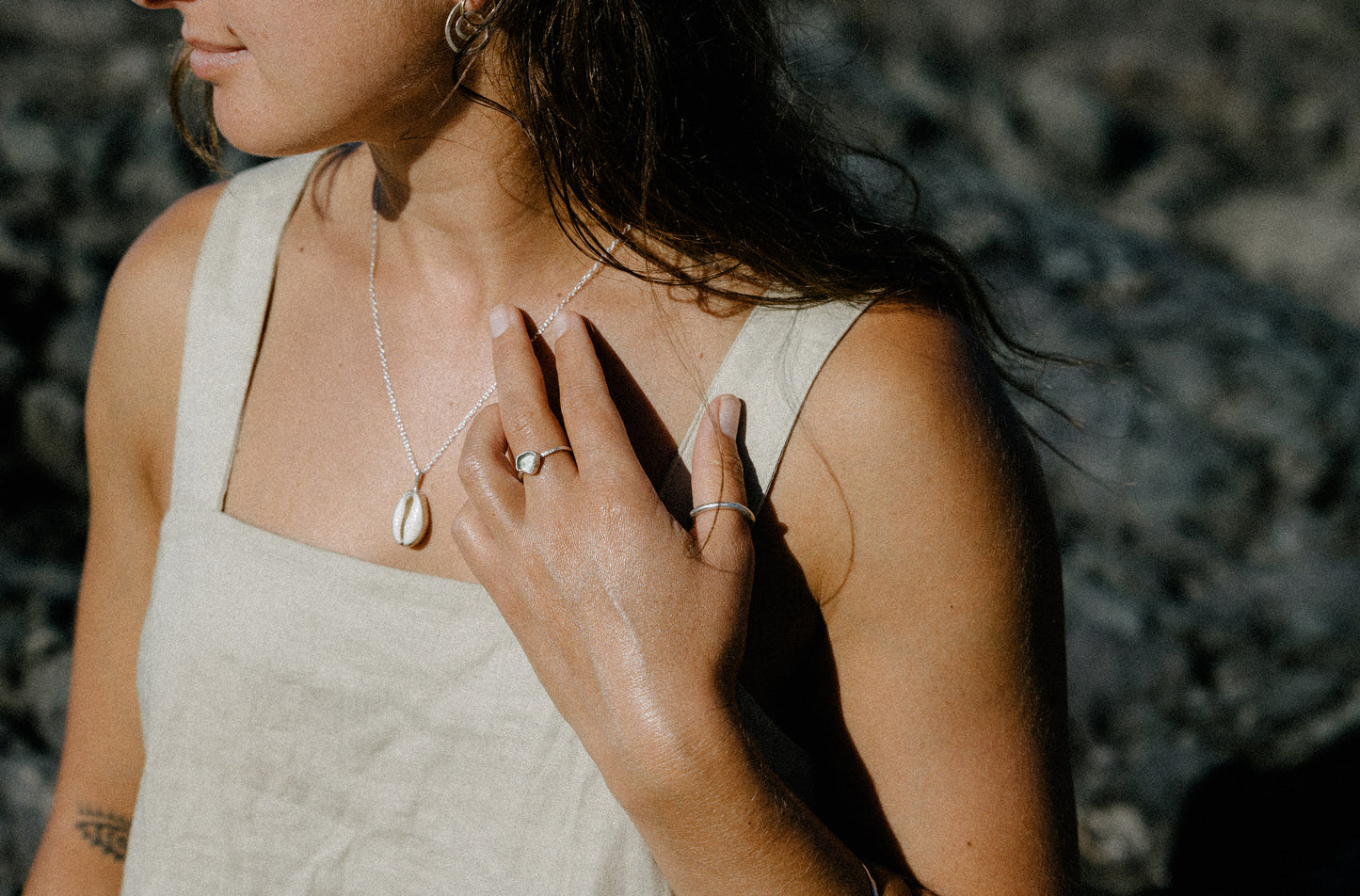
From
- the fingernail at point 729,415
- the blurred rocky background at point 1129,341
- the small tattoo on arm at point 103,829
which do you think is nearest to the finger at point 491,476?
the fingernail at point 729,415

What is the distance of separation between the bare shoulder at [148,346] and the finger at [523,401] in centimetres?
58

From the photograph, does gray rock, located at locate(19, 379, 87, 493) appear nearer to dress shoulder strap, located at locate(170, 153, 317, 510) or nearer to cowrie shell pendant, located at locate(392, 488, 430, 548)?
dress shoulder strap, located at locate(170, 153, 317, 510)

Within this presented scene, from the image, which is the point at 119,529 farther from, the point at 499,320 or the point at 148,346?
the point at 499,320

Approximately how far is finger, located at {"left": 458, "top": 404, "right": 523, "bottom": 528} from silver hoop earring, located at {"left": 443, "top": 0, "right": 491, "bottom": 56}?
469mm

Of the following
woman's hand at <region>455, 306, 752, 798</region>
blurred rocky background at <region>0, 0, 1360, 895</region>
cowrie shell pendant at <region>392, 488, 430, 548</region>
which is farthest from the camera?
blurred rocky background at <region>0, 0, 1360, 895</region>

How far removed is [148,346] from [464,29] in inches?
29.9

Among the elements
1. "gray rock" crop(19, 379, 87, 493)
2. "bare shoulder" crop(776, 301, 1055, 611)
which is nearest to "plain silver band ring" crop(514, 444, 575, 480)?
"bare shoulder" crop(776, 301, 1055, 611)

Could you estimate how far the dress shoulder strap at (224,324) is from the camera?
1567mm

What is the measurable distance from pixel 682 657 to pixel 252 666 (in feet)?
2.09

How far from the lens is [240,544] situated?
4.91 feet

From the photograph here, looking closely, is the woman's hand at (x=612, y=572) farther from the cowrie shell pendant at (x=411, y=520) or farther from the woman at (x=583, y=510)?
the cowrie shell pendant at (x=411, y=520)

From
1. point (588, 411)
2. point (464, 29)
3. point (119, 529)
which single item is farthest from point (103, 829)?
point (464, 29)

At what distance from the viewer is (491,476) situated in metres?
1.31

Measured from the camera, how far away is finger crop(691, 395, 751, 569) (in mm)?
1257
